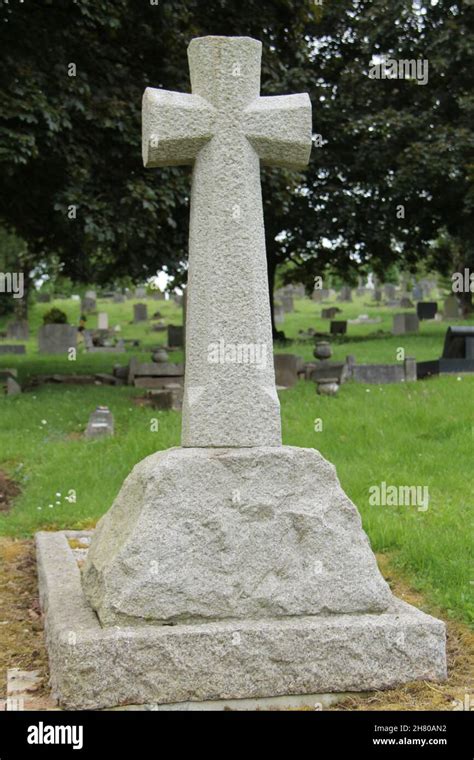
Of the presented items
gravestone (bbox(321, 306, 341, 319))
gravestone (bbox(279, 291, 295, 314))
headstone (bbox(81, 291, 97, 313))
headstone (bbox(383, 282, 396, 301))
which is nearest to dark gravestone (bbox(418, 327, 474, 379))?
gravestone (bbox(321, 306, 341, 319))

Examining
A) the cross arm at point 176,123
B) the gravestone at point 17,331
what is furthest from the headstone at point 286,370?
the gravestone at point 17,331

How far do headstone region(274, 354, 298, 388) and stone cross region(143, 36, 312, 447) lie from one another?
1195cm

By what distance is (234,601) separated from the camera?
5.01 meters

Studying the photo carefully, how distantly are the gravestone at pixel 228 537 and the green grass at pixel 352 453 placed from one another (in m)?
1.47

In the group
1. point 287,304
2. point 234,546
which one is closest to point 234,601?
point 234,546

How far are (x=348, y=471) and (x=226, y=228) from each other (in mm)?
4847

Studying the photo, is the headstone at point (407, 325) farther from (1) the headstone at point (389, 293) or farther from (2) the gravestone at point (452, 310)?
(1) the headstone at point (389, 293)

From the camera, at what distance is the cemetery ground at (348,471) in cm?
607

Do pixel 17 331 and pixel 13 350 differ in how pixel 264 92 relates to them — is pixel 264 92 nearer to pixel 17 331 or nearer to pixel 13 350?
pixel 13 350

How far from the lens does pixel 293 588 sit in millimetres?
5086

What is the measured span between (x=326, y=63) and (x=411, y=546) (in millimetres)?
24394

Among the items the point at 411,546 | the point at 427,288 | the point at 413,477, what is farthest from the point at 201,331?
the point at 427,288

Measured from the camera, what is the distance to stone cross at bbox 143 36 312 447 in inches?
210

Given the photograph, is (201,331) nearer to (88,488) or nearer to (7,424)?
(88,488)
